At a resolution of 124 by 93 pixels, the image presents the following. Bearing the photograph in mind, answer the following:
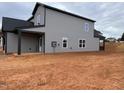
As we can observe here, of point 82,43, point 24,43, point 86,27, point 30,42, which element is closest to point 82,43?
point 82,43

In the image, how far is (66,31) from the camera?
20438 millimetres

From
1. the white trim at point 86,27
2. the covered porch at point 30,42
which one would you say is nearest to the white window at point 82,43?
the white trim at point 86,27

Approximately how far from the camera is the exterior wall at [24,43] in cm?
1859

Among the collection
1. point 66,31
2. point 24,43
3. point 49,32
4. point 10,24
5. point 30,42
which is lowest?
point 24,43

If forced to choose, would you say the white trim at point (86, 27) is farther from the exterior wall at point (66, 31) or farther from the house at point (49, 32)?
the exterior wall at point (66, 31)

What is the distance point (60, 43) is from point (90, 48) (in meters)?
6.42

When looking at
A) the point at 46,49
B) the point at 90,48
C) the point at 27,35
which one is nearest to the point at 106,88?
the point at 46,49

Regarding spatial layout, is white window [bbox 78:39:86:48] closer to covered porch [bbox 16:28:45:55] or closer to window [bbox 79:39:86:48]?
window [bbox 79:39:86:48]

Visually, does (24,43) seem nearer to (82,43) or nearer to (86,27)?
(82,43)

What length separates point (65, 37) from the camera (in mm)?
20359

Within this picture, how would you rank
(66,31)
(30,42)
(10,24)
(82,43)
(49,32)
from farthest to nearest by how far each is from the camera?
(82,43) < (66,31) < (30,42) < (10,24) < (49,32)

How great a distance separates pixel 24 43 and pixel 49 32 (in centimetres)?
373

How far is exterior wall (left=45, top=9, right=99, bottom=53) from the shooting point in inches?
728

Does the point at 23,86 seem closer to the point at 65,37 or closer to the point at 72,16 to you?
the point at 65,37
